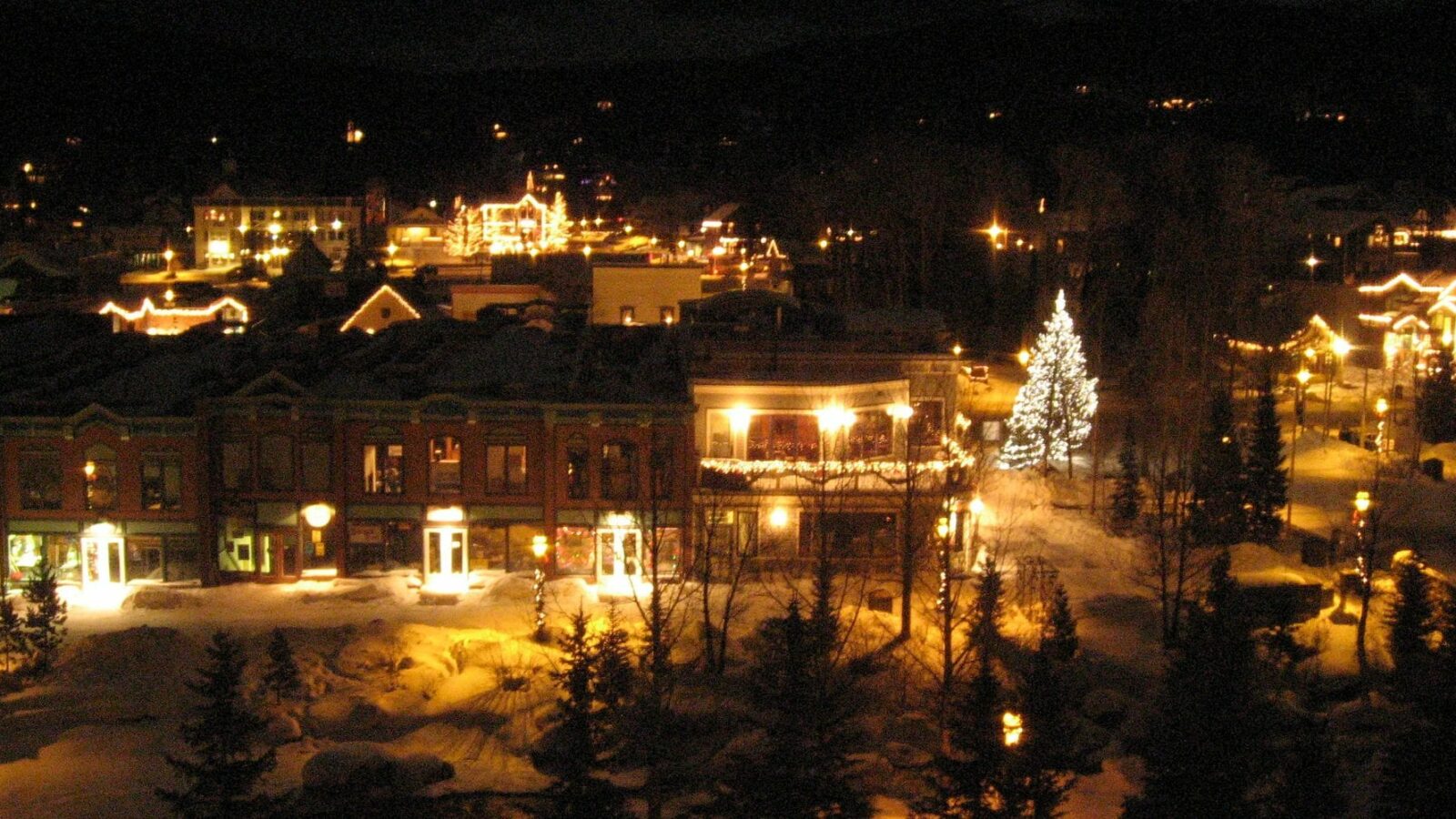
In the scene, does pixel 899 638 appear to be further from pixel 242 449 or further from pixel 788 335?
pixel 242 449

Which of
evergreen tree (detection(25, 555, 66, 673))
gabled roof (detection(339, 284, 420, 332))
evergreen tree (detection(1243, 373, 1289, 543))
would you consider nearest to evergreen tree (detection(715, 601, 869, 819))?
evergreen tree (detection(25, 555, 66, 673))

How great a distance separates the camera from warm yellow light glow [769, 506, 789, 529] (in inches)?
1093

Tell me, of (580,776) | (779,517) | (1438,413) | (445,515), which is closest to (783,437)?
(779,517)

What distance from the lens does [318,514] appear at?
Answer: 27609 mm

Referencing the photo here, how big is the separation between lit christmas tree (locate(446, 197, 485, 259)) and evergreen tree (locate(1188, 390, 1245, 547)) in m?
54.7

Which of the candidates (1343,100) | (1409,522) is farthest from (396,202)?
(1409,522)

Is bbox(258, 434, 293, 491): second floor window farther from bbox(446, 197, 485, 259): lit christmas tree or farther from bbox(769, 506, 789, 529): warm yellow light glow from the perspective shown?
bbox(446, 197, 485, 259): lit christmas tree

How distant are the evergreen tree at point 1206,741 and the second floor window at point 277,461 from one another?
18207 millimetres

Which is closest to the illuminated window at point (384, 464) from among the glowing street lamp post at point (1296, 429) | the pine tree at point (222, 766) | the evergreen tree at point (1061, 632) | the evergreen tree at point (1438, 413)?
the pine tree at point (222, 766)

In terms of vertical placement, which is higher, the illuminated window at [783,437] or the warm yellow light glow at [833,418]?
the warm yellow light glow at [833,418]

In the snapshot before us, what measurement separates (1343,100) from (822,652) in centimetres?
9595

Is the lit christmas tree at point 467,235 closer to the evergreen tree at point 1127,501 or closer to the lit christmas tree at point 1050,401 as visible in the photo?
the lit christmas tree at point 1050,401

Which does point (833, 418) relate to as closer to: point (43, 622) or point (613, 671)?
point (613, 671)

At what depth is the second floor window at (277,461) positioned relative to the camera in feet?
92.1
